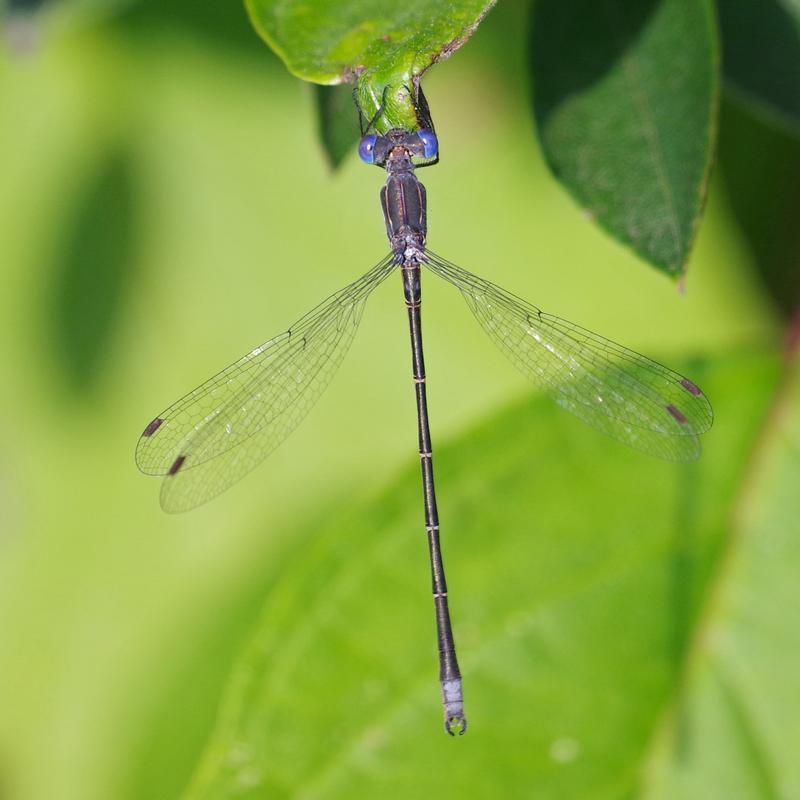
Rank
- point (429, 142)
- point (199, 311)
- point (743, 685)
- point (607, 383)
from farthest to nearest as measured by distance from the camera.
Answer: point (199, 311), point (607, 383), point (743, 685), point (429, 142)

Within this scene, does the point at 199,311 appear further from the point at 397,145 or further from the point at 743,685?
the point at 743,685

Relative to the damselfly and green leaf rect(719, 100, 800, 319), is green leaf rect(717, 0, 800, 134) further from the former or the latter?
green leaf rect(719, 100, 800, 319)

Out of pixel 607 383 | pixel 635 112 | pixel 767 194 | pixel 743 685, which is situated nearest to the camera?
pixel 635 112

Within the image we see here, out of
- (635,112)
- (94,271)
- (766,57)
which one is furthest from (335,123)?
(94,271)

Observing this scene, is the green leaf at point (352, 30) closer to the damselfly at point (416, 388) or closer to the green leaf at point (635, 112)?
the green leaf at point (635, 112)

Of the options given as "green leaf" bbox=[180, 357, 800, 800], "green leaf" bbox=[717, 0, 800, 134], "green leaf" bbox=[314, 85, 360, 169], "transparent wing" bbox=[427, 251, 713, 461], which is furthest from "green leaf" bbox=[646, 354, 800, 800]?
"green leaf" bbox=[314, 85, 360, 169]

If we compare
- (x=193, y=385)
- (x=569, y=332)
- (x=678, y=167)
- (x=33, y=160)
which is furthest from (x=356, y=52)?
(x=33, y=160)
